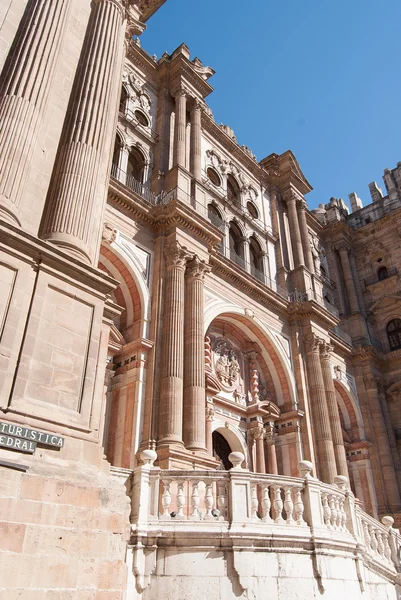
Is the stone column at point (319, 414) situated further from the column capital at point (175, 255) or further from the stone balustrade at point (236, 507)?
the stone balustrade at point (236, 507)

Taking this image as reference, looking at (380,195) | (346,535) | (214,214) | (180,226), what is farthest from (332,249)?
(346,535)

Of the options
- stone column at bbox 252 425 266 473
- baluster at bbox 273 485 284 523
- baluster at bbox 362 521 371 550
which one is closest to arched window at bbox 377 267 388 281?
stone column at bbox 252 425 266 473

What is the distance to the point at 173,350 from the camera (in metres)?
15.4

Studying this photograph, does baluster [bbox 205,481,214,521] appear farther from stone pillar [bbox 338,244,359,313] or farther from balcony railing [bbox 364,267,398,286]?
balcony railing [bbox 364,267,398,286]

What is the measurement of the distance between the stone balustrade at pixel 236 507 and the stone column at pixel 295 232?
16788mm

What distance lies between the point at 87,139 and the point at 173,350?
24.3ft

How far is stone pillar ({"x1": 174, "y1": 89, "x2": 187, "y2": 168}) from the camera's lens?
67.9 feet

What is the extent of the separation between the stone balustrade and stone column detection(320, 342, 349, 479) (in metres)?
10.8

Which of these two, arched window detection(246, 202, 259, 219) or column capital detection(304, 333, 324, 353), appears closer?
column capital detection(304, 333, 324, 353)

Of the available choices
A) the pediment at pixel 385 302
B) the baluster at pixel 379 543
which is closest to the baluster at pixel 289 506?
the baluster at pixel 379 543

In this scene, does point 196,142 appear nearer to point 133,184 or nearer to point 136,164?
point 136,164

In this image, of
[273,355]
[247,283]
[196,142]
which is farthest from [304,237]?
[196,142]

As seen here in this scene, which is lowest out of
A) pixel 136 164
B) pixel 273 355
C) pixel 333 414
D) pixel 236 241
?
pixel 333 414

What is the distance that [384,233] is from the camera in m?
33.1
